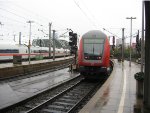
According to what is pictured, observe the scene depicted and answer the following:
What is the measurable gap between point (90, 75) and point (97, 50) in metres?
1.94

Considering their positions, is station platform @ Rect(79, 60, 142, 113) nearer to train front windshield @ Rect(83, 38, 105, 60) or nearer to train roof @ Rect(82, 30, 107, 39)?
train front windshield @ Rect(83, 38, 105, 60)

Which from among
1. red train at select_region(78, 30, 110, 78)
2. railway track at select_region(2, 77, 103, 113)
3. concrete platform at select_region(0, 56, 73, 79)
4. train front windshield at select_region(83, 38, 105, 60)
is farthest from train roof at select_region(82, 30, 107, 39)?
concrete platform at select_region(0, 56, 73, 79)

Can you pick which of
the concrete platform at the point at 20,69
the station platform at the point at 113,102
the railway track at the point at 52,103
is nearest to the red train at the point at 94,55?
the railway track at the point at 52,103

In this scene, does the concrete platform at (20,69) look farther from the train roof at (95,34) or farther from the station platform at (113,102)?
the station platform at (113,102)

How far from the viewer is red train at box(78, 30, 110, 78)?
20.5 metres

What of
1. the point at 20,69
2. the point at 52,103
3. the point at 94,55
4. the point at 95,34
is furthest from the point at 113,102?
the point at 20,69

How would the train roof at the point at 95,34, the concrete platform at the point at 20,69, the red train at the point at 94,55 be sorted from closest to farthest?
the red train at the point at 94,55 → the train roof at the point at 95,34 → the concrete platform at the point at 20,69

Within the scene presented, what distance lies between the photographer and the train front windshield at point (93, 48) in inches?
814

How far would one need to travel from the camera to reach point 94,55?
815 inches

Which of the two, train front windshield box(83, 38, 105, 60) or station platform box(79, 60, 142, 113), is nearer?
station platform box(79, 60, 142, 113)

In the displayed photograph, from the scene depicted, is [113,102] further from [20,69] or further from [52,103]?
[20,69]

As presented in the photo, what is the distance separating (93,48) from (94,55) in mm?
564

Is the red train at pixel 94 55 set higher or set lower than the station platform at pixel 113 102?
higher

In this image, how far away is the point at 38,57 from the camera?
5147cm
